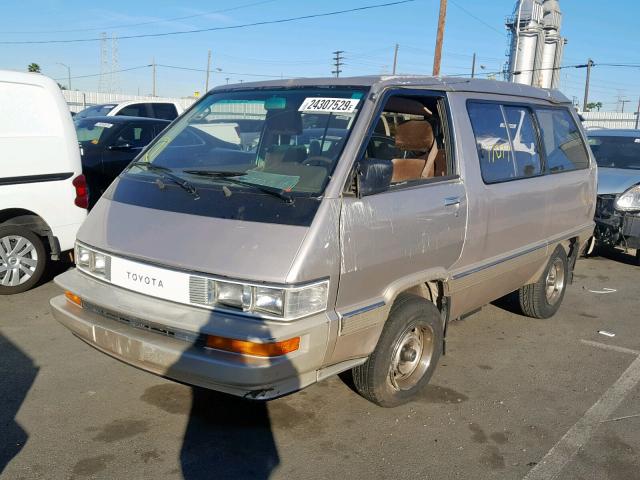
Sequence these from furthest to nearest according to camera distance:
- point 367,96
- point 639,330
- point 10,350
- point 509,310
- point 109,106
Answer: point 109,106, point 509,310, point 639,330, point 10,350, point 367,96

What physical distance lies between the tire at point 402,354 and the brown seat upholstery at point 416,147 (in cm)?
91

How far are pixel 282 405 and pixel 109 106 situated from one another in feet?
43.7

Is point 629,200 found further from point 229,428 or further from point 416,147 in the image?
point 229,428

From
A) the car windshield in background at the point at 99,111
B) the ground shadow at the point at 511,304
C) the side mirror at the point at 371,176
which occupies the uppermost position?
the car windshield in background at the point at 99,111

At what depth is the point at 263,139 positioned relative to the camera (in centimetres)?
391

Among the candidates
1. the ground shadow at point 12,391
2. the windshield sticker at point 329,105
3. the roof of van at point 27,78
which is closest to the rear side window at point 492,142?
the windshield sticker at point 329,105

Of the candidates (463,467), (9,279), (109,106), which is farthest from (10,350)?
(109,106)

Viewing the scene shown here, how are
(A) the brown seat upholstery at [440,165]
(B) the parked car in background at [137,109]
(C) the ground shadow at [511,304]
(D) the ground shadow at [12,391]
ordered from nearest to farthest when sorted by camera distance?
(D) the ground shadow at [12,391], (A) the brown seat upholstery at [440,165], (C) the ground shadow at [511,304], (B) the parked car in background at [137,109]

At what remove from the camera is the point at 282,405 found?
3.72 metres

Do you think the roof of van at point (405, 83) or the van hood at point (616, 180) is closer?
the roof of van at point (405, 83)

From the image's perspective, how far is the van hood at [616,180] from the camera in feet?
25.8

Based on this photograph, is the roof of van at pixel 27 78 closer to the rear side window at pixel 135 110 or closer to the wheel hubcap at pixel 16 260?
the wheel hubcap at pixel 16 260

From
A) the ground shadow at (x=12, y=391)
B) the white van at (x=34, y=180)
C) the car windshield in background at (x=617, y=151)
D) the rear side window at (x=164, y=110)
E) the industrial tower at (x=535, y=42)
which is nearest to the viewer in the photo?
the ground shadow at (x=12, y=391)

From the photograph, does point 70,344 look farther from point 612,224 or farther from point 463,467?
point 612,224
